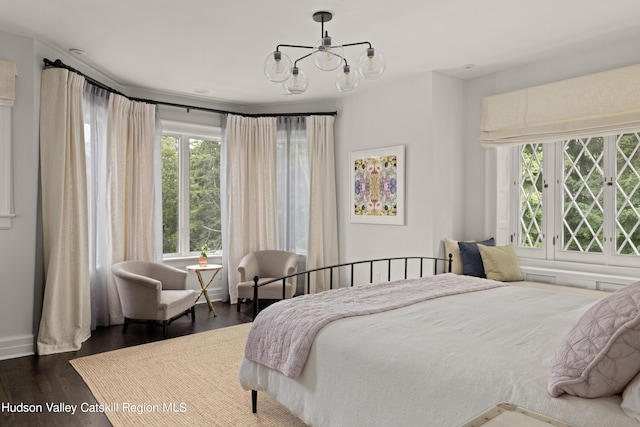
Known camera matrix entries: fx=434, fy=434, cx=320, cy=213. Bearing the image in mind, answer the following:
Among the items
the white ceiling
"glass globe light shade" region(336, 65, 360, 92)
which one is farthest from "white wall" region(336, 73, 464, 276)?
"glass globe light shade" region(336, 65, 360, 92)

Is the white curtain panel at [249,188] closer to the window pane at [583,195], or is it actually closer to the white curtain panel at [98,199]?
the white curtain panel at [98,199]

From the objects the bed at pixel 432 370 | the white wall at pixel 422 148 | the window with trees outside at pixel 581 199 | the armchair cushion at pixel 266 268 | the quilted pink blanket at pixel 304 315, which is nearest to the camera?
the bed at pixel 432 370

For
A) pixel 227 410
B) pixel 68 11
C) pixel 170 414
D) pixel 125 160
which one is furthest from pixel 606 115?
pixel 125 160

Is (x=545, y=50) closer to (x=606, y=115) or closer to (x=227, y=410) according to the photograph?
(x=606, y=115)

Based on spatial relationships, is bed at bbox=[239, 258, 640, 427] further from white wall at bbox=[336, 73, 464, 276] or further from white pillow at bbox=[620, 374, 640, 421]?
white wall at bbox=[336, 73, 464, 276]

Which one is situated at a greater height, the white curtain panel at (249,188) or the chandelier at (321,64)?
the chandelier at (321,64)

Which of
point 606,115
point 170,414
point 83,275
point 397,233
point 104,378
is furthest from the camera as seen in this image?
point 397,233

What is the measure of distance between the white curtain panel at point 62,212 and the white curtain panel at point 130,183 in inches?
24.2

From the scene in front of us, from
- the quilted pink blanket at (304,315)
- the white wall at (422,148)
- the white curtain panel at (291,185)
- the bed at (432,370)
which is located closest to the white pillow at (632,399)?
the bed at (432,370)

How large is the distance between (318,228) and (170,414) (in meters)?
3.31

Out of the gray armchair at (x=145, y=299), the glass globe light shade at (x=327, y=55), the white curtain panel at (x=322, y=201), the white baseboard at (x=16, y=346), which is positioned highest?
the glass globe light shade at (x=327, y=55)

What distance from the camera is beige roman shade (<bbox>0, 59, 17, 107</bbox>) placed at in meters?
3.36

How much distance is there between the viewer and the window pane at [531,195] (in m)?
4.32

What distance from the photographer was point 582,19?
3.20 m
